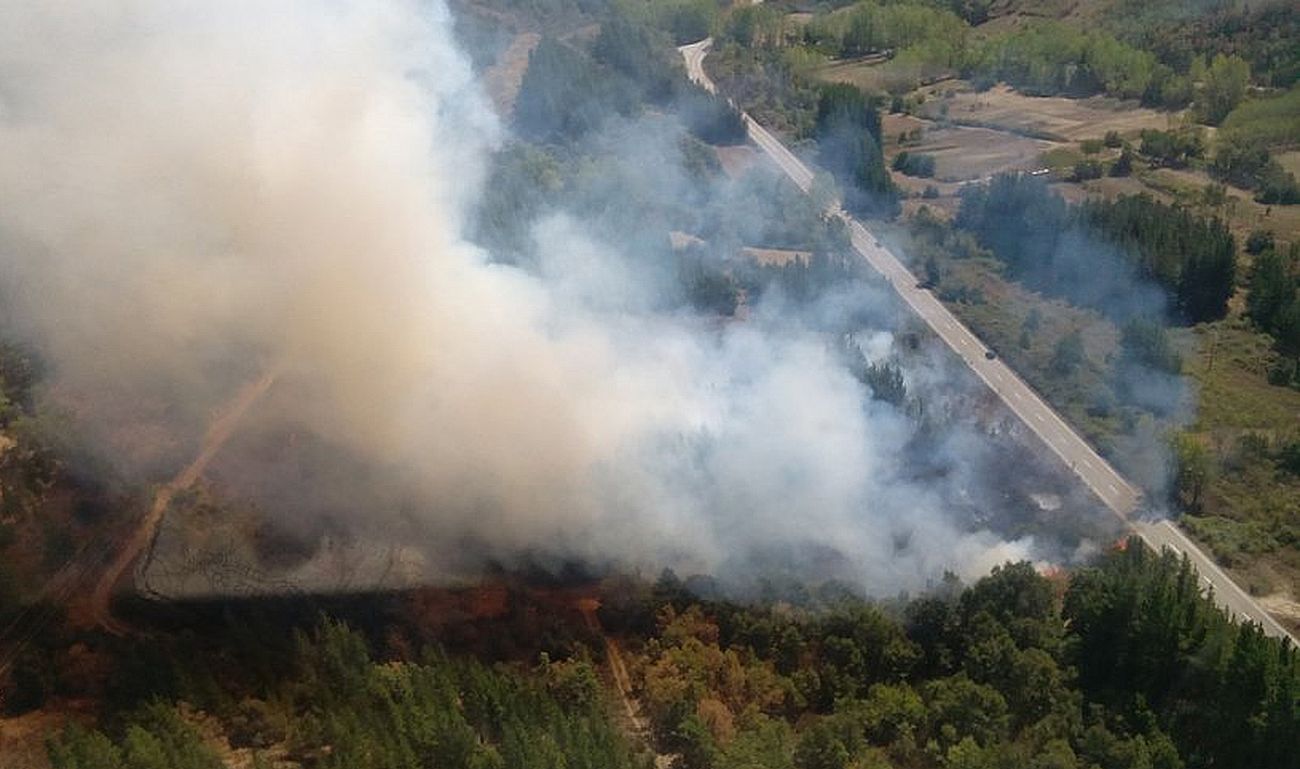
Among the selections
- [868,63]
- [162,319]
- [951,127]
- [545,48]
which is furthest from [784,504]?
[868,63]

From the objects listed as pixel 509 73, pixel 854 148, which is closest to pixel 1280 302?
pixel 854 148

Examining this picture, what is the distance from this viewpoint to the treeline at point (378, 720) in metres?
21.3

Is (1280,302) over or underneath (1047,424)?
over

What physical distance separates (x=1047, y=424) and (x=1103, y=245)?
11975 millimetres

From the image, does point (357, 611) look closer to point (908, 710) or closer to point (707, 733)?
point (707, 733)

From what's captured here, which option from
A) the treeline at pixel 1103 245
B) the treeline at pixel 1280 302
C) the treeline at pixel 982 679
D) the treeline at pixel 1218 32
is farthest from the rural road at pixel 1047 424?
the treeline at pixel 1218 32

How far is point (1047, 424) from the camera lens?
3659 cm

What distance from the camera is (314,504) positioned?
94.7 feet

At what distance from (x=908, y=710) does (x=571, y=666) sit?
23.0 feet

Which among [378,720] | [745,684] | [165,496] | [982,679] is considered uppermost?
[165,496]

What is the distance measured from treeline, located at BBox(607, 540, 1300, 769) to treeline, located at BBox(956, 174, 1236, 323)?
20.4 metres

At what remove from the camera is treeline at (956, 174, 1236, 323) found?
142 ft

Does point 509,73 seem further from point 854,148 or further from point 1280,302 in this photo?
point 1280,302

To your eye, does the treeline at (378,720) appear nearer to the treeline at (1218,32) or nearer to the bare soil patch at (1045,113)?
the bare soil patch at (1045,113)
